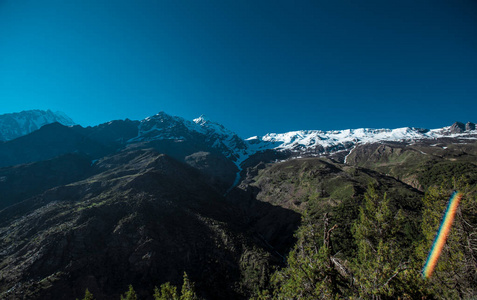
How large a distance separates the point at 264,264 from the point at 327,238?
1719 inches

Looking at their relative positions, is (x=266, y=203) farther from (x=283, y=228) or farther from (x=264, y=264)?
(x=264, y=264)

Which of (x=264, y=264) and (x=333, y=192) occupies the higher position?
(x=333, y=192)

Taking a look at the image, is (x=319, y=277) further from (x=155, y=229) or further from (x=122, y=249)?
(x=155, y=229)

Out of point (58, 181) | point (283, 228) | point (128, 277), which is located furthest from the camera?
point (58, 181)

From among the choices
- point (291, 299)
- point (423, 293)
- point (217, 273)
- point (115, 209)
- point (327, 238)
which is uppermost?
point (327, 238)

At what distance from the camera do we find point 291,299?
41.0ft

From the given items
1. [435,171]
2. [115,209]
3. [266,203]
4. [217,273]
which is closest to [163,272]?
[217,273]

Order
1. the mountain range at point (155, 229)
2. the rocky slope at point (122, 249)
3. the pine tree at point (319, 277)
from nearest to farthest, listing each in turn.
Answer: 1. the pine tree at point (319, 277)
2. the rocky slope at point (122, 249)
3. the mountain range at point (155, 229)

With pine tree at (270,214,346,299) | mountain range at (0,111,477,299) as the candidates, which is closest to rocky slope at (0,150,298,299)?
mountain range at (0,111,477,299)

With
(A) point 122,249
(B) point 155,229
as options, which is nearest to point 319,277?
(A) point 122,249

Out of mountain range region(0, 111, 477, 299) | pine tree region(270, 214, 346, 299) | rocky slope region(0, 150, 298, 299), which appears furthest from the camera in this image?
mountain range region(0, 111, 477, 299)

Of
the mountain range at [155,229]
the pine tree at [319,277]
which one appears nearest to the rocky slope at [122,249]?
the mountain range at [155,229]

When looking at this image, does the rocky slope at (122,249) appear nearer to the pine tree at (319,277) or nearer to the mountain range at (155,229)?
the mountain range at (155,229)

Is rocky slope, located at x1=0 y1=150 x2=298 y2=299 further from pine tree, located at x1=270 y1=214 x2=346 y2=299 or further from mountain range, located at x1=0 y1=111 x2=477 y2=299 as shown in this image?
pine tree, located at x1=270 y1=214 x2=346 y2=299
